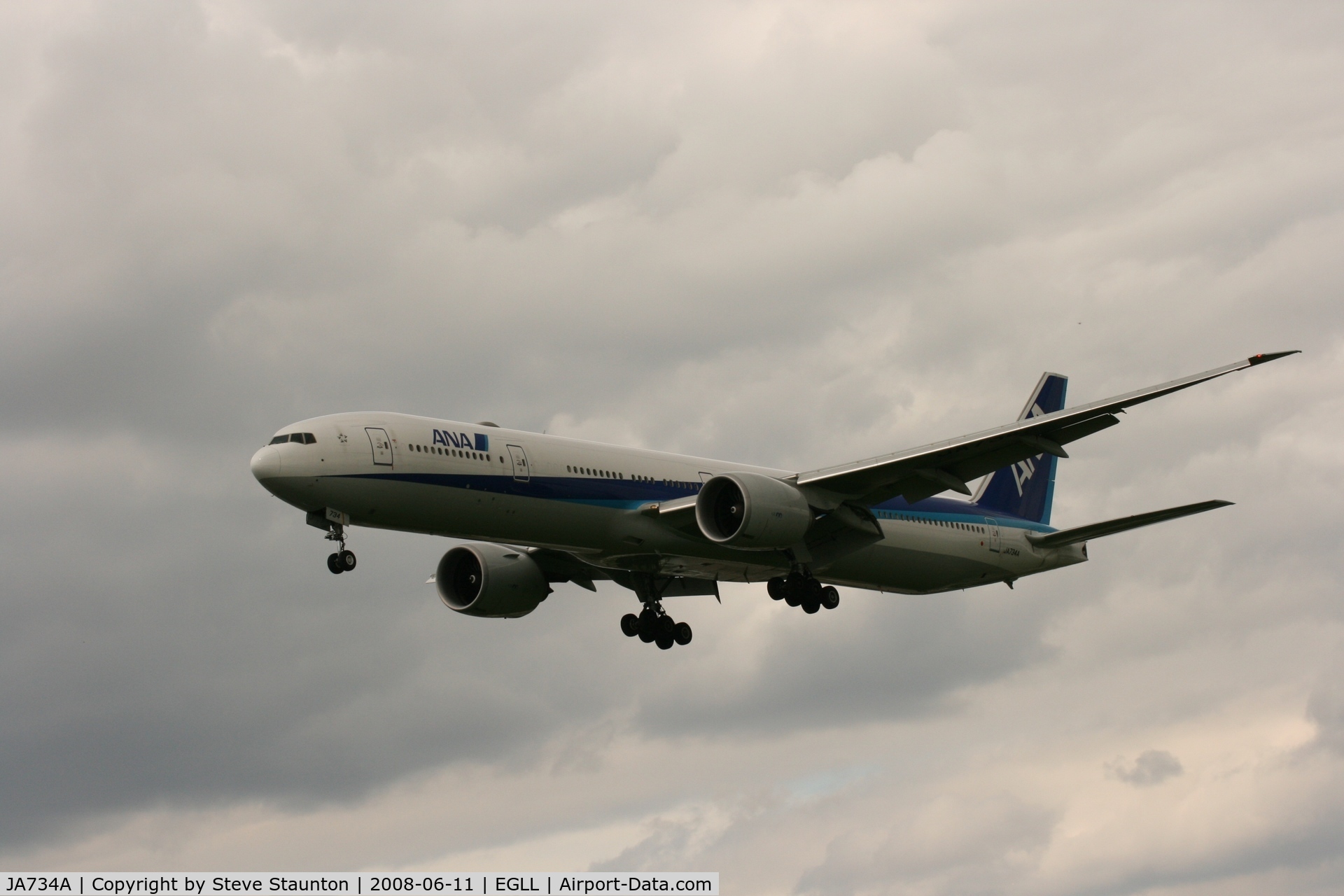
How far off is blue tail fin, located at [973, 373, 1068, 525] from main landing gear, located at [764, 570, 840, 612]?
9172 millimetres

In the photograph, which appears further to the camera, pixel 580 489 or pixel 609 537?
pixel 609 537

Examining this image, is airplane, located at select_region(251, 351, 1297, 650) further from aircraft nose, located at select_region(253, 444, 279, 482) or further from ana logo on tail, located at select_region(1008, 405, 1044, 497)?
ana logo on tail, located at select_region(1008, 405, 1044, 497)

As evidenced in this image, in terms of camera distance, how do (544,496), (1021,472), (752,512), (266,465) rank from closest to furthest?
(266,465)
(752,512)
(544,496)
(1021,472)

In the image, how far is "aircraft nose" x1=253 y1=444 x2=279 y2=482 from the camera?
3419cm

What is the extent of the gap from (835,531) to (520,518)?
9.75 metres

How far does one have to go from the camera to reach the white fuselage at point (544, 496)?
3491 cm

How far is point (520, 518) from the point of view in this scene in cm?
3741

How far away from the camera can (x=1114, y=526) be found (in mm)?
45531

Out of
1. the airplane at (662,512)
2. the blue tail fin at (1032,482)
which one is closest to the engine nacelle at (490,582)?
the airplane at (662,512)

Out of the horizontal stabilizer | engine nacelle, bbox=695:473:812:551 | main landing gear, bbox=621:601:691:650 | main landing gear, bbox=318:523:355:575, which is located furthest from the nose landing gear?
the horizontal stabilizer

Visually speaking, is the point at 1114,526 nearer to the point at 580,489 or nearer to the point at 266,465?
the point at 580,489

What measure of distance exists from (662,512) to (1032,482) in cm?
1859

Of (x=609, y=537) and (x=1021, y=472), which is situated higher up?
(x=1021, y=472)

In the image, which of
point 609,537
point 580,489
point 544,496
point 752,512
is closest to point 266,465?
point 544,496
